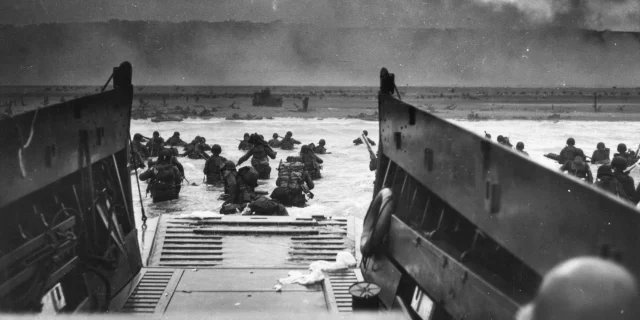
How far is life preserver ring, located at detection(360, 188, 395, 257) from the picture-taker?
5348 millimetres

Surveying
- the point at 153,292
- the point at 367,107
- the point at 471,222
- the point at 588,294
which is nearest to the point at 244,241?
the point at 153,292

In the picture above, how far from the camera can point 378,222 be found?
17.6ft

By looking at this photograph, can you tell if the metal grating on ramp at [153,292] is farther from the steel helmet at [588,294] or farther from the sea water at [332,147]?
the steel helmet at [588,294]

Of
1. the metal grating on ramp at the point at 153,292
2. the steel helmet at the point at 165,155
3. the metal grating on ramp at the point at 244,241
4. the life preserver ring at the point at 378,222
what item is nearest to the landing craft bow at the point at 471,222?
the life preserver ring at the point at 378,222

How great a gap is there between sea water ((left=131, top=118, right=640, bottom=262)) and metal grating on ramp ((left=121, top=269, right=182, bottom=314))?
0.74 metres

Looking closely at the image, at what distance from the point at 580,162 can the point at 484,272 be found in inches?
315

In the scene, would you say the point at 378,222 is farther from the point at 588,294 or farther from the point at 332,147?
the point at 332,147

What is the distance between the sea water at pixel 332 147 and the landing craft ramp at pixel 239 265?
0.32m

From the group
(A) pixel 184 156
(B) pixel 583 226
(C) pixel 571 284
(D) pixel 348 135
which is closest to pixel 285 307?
(B) pixel 583 226

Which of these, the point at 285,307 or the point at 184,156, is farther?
the point at 184,156

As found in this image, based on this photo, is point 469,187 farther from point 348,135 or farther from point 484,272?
point 348,135

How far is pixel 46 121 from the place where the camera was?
13.5ft

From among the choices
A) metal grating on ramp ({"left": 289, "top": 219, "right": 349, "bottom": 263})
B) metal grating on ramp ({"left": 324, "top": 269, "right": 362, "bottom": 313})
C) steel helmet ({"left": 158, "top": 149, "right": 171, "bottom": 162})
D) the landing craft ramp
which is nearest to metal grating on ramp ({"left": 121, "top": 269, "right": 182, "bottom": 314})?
the landing craft ramp

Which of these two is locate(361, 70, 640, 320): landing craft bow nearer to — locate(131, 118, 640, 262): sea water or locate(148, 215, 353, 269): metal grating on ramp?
locate(131, 118, 640, 262): sea water
